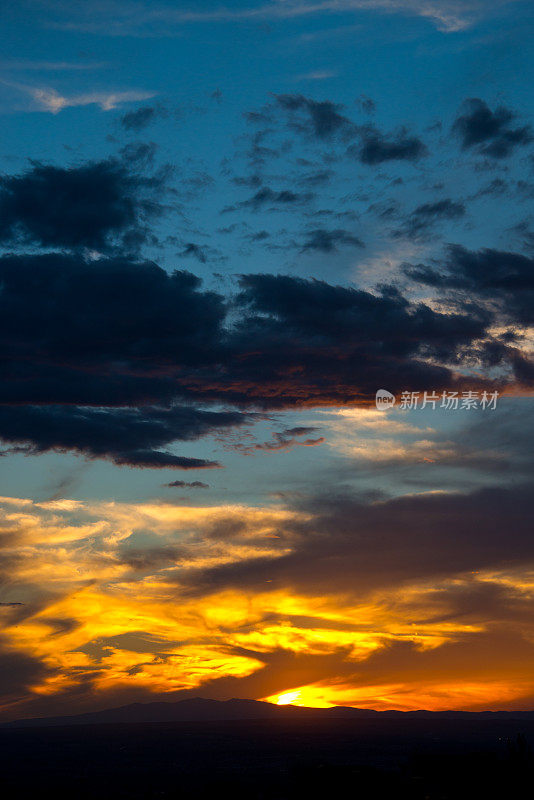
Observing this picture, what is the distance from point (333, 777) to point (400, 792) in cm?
1203

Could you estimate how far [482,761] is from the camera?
128375 millimetres

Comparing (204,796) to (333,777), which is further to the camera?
(204,796)

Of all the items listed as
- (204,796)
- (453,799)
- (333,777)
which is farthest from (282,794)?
(453,799)

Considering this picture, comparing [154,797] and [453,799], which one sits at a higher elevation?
[453,799]

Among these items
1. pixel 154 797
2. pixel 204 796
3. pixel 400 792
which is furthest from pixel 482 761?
pixel 154 797

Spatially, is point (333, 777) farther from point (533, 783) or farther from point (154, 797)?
point (154, 797)

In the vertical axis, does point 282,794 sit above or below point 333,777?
below

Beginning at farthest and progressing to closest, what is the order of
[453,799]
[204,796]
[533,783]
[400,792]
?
[204,796] → [400,792] → [453,799] → [533,783]

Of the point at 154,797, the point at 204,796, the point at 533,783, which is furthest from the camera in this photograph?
the point at 154,797

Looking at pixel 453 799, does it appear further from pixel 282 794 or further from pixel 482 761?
pixel 282 794

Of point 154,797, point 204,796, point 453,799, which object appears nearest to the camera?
point 453,799

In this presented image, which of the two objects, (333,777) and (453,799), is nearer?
(453,799)

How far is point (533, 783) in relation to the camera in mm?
103125

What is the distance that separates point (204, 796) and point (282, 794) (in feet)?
95.8
